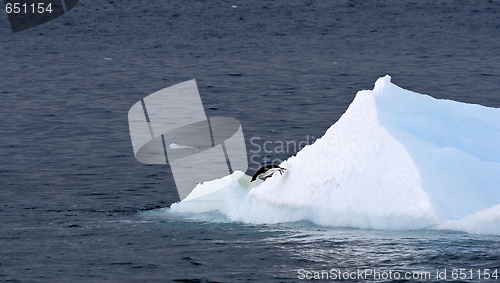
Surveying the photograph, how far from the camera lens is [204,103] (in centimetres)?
3231

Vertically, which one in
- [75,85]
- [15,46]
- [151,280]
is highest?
[15,46]

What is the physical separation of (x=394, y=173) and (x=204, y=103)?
20267 millimetres

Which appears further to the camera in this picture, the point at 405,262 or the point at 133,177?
the point at 133,177

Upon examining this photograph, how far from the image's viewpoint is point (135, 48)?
49.0 metres

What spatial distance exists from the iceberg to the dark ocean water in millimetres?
399

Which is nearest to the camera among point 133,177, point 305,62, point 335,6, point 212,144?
point 133,177

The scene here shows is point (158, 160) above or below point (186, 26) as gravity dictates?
below

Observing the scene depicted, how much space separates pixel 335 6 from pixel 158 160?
43.4 m

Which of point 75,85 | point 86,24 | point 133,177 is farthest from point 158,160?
point 86,24

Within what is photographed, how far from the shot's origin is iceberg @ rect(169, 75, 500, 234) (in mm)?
12312

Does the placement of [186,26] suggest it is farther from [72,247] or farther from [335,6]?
[72,247]

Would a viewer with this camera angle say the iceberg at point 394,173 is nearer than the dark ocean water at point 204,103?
No

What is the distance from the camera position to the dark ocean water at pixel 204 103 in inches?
460

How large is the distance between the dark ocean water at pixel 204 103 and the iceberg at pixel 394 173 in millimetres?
399
